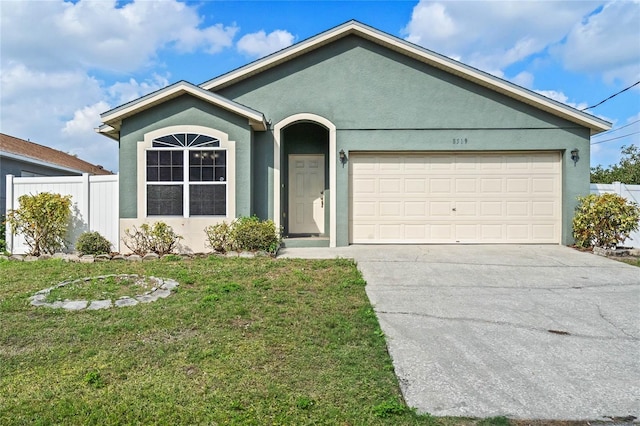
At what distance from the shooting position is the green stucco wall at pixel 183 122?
9758 mm

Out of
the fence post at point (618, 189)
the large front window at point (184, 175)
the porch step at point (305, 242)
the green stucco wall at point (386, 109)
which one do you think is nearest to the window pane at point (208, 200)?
the large front window at point (184, 175)

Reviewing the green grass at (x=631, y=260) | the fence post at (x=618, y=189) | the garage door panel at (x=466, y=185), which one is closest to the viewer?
the green grass at (x=631, y=260)

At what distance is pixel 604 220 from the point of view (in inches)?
383

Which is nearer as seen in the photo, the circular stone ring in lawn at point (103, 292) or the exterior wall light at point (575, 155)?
the circular stone ring in lawn at point (103, 292)

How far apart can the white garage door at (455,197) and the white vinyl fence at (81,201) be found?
5.96 m

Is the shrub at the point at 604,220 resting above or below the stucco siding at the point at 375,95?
below

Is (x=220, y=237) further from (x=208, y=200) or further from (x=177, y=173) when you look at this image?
(x=177, y=173)

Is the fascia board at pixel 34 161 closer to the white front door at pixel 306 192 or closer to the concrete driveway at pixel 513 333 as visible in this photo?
the white front door at pixel 306 192

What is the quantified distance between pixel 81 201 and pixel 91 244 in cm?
151

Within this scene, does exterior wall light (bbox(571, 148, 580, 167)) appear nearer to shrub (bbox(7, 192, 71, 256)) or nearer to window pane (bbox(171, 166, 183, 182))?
window pane (bbox(171, 166, 183, 182))

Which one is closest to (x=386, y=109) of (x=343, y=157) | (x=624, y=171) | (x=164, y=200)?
(x=343, y=157)

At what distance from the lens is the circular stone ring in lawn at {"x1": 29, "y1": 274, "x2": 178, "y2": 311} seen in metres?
5.55

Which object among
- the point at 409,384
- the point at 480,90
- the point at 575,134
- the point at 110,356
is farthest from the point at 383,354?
the point at 575,134

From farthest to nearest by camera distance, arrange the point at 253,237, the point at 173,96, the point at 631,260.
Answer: the point at 173,96 → the point at 253,237 → the point at 631,260
